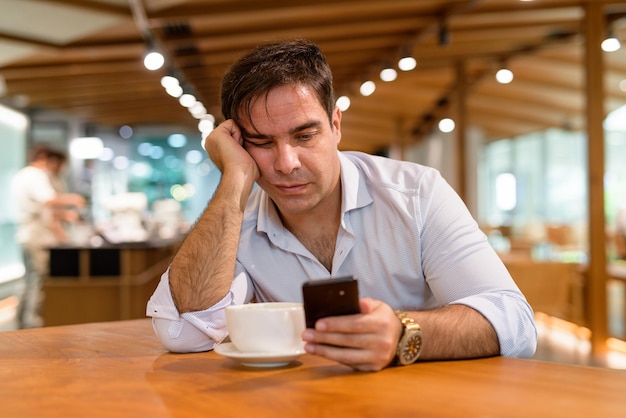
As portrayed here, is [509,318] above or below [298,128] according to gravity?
below

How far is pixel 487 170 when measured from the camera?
20.5 meters

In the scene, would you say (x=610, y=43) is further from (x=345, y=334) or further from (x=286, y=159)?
(x=345, y=334)

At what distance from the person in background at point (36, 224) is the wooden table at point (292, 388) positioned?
6.37 meters

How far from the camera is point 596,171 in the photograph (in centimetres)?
687

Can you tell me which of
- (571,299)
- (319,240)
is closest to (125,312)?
(571,299)

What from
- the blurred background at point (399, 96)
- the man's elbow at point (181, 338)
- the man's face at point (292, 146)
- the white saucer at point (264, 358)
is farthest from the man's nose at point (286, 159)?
the blurred background at point (399, 96)

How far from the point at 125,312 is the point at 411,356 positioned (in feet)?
→ 20.1

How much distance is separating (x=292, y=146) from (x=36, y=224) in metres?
6.48

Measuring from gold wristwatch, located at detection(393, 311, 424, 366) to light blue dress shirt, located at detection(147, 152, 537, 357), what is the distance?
1.08ft

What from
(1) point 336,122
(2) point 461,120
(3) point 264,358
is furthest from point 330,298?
(2) point 461,120

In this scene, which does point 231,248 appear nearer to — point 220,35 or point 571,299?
point 571,299

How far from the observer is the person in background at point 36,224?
7641 millimetres

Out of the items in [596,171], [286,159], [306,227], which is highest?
[596,171]

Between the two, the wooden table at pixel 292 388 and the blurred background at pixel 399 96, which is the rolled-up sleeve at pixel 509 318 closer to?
the wooden table at pixel 292 388
